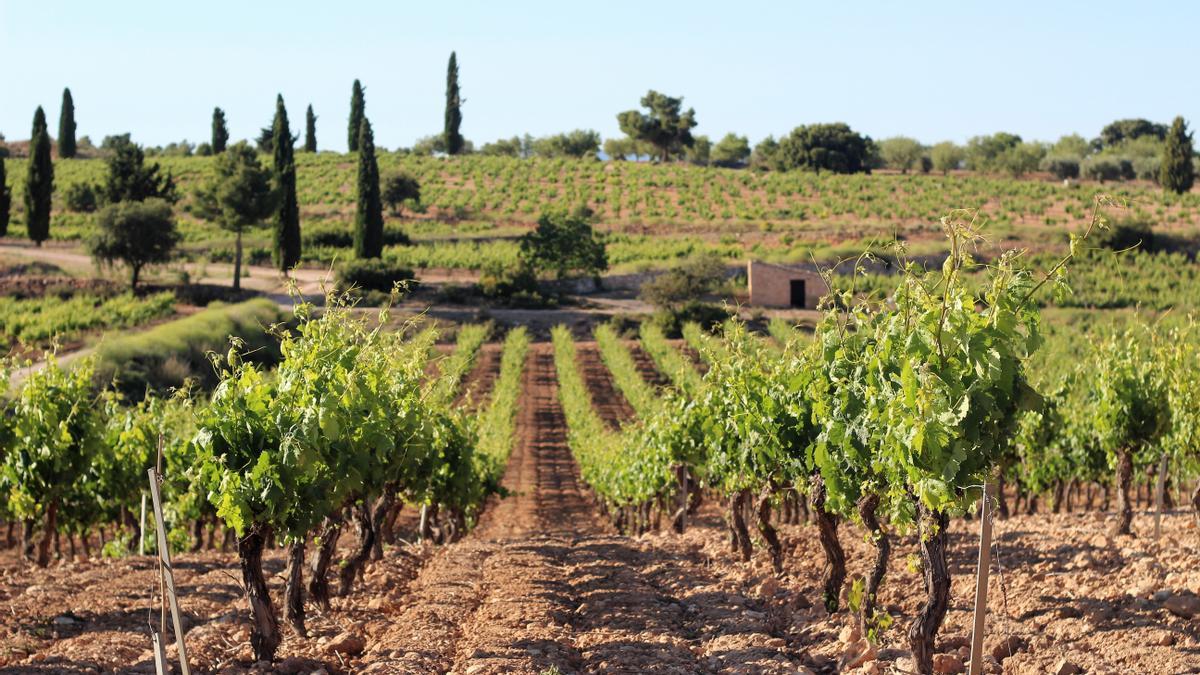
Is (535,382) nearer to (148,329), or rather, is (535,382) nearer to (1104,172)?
(148,329)

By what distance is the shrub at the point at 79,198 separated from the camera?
6650 cm

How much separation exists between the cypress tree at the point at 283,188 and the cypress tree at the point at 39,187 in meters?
12.9

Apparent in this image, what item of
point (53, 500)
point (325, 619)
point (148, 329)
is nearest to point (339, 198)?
point (148, 329)

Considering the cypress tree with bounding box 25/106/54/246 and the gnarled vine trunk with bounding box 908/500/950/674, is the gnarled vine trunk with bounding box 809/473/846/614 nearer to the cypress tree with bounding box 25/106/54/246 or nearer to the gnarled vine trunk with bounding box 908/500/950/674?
the gnarled vine trunk with bounding box 908/500/950/674

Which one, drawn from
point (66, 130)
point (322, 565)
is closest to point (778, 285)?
point (322, 565)

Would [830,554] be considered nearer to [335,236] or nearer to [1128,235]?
[1128,235]

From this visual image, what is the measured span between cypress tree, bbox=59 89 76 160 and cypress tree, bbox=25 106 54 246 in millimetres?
27330

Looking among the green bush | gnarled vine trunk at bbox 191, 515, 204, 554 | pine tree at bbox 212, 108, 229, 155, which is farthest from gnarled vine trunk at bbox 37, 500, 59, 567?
pine tree at bbox 212, 108, 229, 155

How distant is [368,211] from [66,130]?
135 ft

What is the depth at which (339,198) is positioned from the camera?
7381cm

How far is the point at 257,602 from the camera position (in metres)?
8.77

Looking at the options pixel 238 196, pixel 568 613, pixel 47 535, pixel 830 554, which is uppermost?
pixel 238 196

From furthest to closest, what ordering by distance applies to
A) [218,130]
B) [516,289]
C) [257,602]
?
[218,130], [516,289], [257,602]

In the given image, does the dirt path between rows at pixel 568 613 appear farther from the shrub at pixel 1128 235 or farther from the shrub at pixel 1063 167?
the shrub at pixel 1063 167
